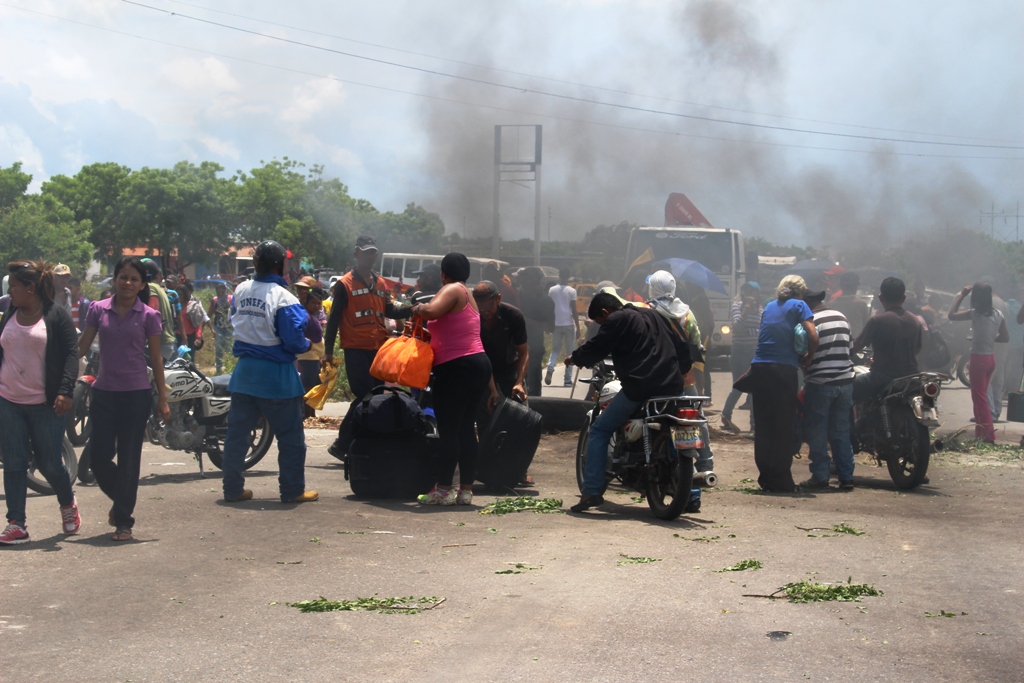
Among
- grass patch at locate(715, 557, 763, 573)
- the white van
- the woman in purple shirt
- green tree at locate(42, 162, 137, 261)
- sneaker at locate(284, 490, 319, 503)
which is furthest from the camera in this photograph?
green tree at locate(42, 162, 137, 261)

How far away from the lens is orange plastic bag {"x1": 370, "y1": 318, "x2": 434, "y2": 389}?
6863 millimetres

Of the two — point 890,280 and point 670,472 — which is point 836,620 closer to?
point 670,472

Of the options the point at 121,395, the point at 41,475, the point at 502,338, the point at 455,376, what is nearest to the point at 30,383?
the point at 121,395

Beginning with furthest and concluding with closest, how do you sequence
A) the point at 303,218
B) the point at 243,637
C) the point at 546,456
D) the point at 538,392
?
the point at 303,218, the point at 538,392, the point at 546,456, the point at 243,637

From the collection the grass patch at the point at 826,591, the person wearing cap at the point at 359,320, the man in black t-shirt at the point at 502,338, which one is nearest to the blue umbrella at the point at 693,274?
the man in black t-shirt at the point at 502,338

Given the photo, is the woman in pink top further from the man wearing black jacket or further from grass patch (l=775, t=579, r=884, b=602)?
grass patch (l=775, t=579, r=884, b=602)

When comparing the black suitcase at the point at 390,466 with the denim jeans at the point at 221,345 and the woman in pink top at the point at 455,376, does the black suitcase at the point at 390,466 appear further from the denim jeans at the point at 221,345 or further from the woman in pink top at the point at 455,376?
the denim jeans at the point at 221,345

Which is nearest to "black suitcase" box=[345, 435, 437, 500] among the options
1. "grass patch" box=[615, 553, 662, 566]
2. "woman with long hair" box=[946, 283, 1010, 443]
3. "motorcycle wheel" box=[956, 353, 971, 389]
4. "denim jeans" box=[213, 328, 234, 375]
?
"grass patch" box=[615, 553, 662, 566]

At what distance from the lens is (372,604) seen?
188 inches

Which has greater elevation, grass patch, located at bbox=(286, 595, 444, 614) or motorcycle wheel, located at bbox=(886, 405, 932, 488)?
motorcycle wheel, located at bbox=(886, 405, 932, 488)

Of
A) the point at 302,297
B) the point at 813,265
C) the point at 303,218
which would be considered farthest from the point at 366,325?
the point at 303,218

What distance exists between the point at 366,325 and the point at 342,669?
468cm

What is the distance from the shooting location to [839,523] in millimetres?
6812

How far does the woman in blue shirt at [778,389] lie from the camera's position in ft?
26.5
